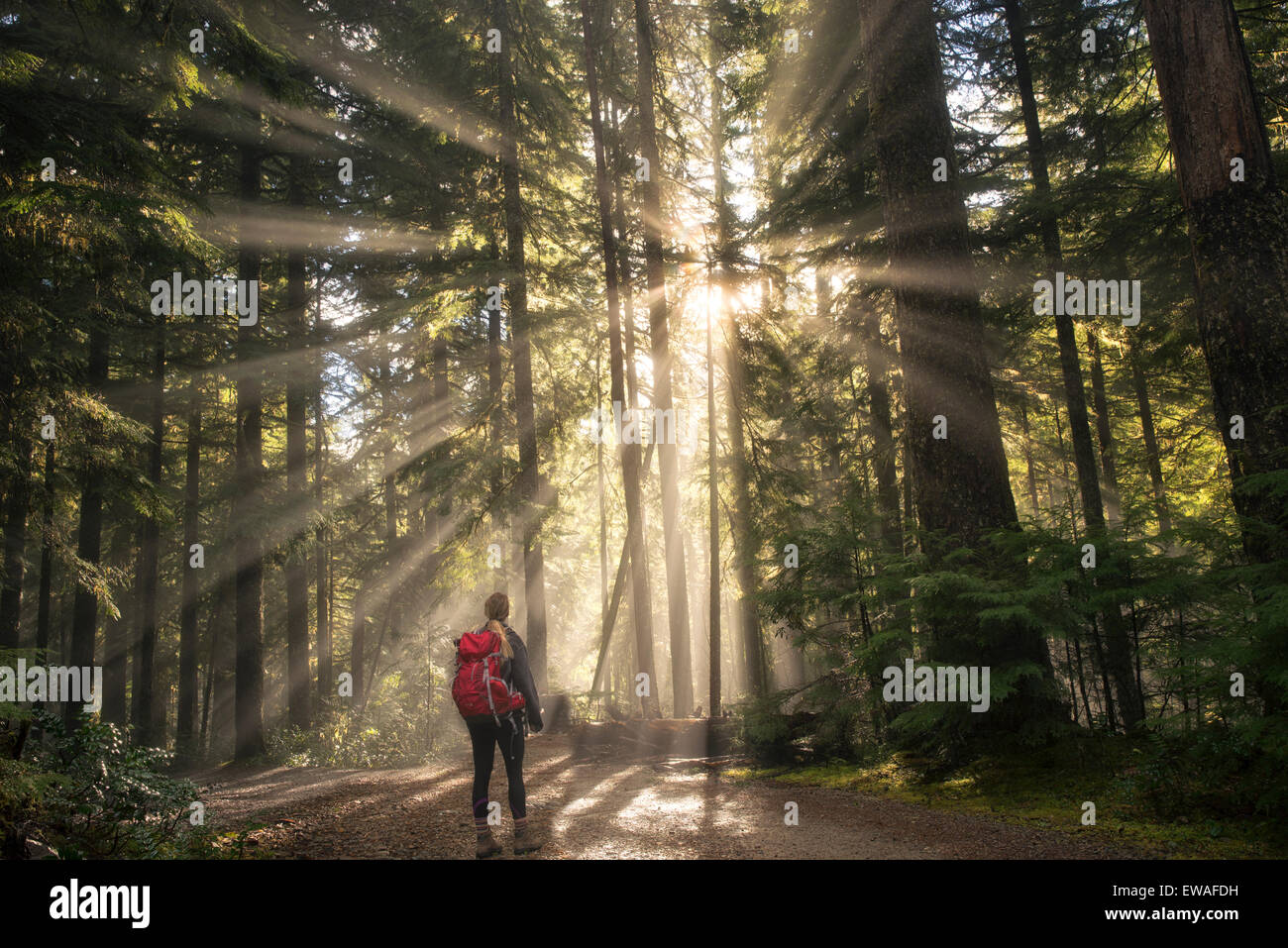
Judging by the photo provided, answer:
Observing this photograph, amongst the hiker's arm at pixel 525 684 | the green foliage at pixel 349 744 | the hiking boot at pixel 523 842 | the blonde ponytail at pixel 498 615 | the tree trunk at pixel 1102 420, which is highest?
the tree trunk at pixel 1102 420

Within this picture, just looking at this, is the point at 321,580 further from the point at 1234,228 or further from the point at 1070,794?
the point at 1234,228

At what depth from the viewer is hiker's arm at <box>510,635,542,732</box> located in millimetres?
5656

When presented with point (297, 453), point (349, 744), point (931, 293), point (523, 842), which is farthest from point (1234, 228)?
point (349, 744)

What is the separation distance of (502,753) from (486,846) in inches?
26.9

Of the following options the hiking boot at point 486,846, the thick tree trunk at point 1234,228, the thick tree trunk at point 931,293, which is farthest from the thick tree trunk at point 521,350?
the thick tree trunk at point 1234,228

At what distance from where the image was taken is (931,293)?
8055mm

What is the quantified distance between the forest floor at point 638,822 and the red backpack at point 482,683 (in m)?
1.17

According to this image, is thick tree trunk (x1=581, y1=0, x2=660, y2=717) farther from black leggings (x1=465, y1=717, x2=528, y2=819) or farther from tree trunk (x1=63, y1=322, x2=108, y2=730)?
tree trunk (x1=63, y1=322, x2=108, y2=730)

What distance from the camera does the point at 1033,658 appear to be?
687 centimetres

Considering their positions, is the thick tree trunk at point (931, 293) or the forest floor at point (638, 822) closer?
the forest floor at point (638, 822)

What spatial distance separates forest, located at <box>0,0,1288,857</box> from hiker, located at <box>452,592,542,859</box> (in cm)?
73

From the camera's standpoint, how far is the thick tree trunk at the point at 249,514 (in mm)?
15023

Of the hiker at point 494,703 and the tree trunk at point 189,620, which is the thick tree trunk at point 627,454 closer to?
the hiker at point 494,703

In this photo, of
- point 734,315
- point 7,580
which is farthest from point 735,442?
point 7,580
